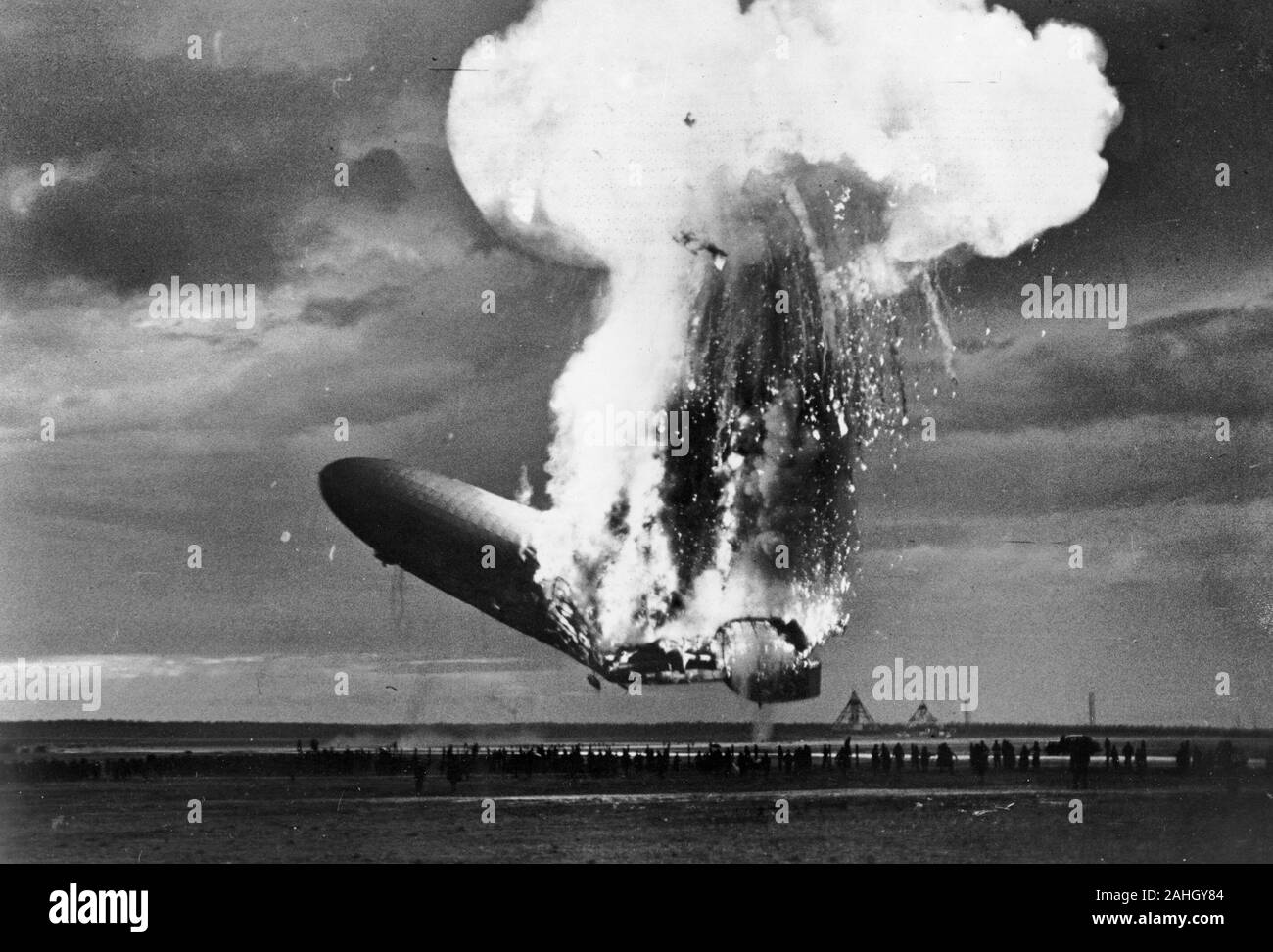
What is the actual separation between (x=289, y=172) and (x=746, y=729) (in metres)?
8.24

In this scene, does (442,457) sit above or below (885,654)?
above

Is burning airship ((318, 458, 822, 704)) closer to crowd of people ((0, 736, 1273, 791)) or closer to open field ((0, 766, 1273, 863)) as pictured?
crowd of people ((0, 736, 1273, 791))

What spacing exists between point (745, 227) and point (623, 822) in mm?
6852

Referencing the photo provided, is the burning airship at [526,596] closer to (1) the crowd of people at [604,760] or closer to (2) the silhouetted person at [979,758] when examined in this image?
(1) the crowd of people at [604,760]

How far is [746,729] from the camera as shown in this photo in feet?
53.2

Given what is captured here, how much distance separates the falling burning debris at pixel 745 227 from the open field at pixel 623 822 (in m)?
1.95

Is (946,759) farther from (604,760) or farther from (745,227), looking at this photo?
(745,227)

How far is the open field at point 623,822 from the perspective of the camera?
49.2 feet

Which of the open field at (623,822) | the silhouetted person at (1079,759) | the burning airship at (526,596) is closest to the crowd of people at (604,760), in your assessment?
the silhouetted person at (1079,759)

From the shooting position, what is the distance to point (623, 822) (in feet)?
51.5
